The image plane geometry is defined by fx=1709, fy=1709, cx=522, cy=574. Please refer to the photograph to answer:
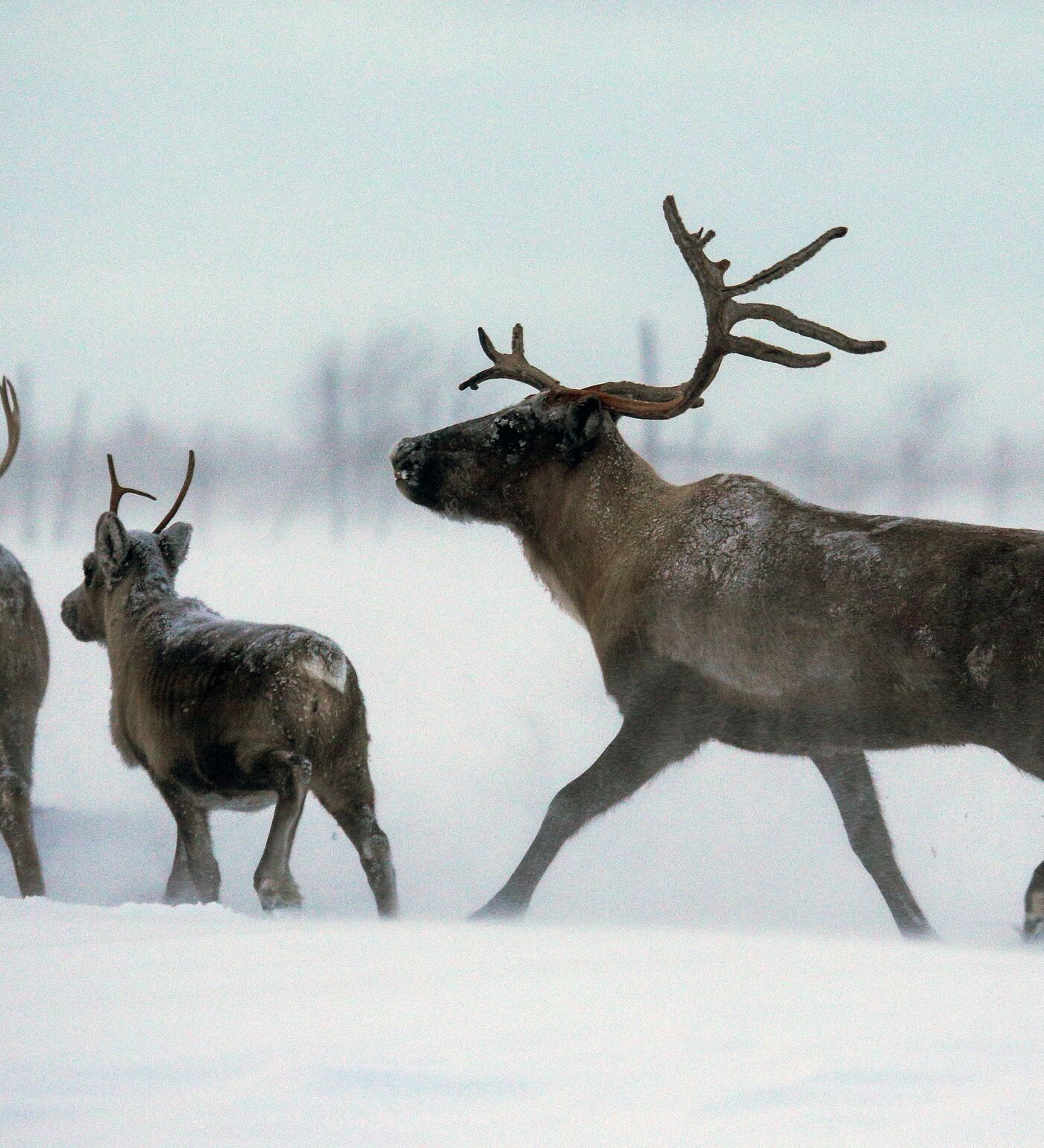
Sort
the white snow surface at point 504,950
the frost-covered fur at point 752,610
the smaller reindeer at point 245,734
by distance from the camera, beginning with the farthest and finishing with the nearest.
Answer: the smaller reindeer at point 245,734, the frost-covered fur at point 752,610, the white snow surface at point 504,950

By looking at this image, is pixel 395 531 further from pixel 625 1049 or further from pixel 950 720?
pixel 625 1049

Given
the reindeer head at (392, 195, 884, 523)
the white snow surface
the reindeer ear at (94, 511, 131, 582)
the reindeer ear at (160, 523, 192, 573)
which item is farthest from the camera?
the reindeer ear at (160, 523, 192, 573)

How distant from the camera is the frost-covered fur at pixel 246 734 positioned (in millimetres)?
5859

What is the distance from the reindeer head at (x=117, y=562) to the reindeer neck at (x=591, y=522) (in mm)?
1437

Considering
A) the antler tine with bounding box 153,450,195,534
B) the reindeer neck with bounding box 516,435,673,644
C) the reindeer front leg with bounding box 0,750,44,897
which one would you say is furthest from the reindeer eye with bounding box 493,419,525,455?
the reindeer front leg with bounding box 0,750,44,897

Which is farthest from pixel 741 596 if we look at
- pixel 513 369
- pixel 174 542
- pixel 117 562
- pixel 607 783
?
pixel 117 562

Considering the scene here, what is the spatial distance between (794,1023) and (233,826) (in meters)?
3.95

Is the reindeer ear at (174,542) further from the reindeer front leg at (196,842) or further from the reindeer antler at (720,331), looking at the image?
the reindeer antler at (720,331)

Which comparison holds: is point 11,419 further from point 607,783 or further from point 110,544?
point 607,783

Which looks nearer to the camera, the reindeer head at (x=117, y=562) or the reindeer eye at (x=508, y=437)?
the reindeer eye at (x=508, y=437)

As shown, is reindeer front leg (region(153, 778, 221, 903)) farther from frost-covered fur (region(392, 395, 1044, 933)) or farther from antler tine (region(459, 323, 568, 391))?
antler tine (region(459, 323, 568, 391))

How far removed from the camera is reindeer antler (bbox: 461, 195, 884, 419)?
20.6ft

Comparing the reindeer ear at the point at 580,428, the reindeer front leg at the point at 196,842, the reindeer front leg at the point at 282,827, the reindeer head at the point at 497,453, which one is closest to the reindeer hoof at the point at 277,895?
the reindeer front leg at the point at 282,827

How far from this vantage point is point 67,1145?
325 centimetres
